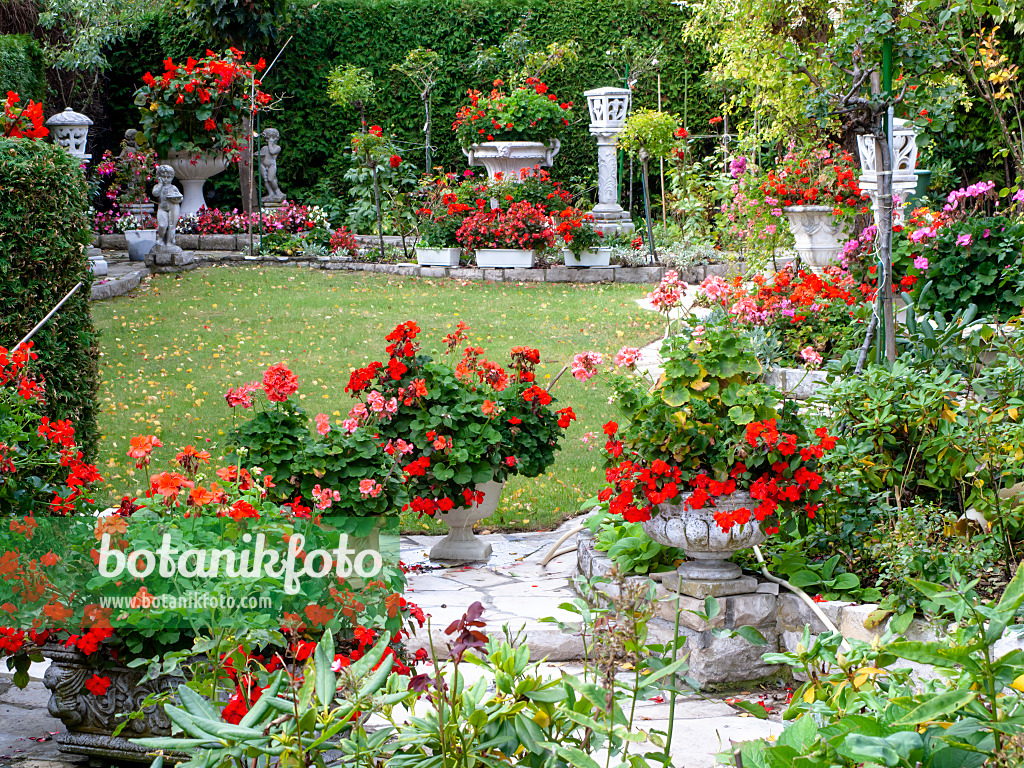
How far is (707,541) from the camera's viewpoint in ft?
9.56

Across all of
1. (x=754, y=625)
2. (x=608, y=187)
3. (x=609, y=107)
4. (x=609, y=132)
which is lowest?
(x=754, y=625)

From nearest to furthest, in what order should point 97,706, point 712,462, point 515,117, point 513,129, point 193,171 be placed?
point 97,706, point 712,462, point 515,117, point 513,129, point 193,171

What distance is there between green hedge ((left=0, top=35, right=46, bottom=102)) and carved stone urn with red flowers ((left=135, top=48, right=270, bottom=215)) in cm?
139

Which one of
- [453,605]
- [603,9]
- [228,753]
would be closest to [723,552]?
[453,605]

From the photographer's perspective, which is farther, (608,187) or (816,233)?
(608,187)

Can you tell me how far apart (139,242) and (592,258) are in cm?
515

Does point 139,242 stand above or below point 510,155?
below

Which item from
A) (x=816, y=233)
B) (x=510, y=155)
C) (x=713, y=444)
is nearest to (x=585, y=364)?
(x=713, y=444)

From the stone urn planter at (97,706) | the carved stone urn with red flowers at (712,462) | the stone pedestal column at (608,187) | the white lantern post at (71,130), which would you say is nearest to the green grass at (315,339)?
the carved stone urn with red flowers at (712,462)

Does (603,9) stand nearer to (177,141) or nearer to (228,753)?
(177,141)

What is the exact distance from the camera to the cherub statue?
1098 centimetres

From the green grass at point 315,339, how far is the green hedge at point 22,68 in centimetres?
236

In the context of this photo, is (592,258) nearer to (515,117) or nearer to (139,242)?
(515,117)

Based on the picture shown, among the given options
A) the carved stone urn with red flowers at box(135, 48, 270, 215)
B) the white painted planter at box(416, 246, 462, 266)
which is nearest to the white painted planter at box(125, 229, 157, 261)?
the carved stone urn with red flowers at box(135, 48, 270, 215)
